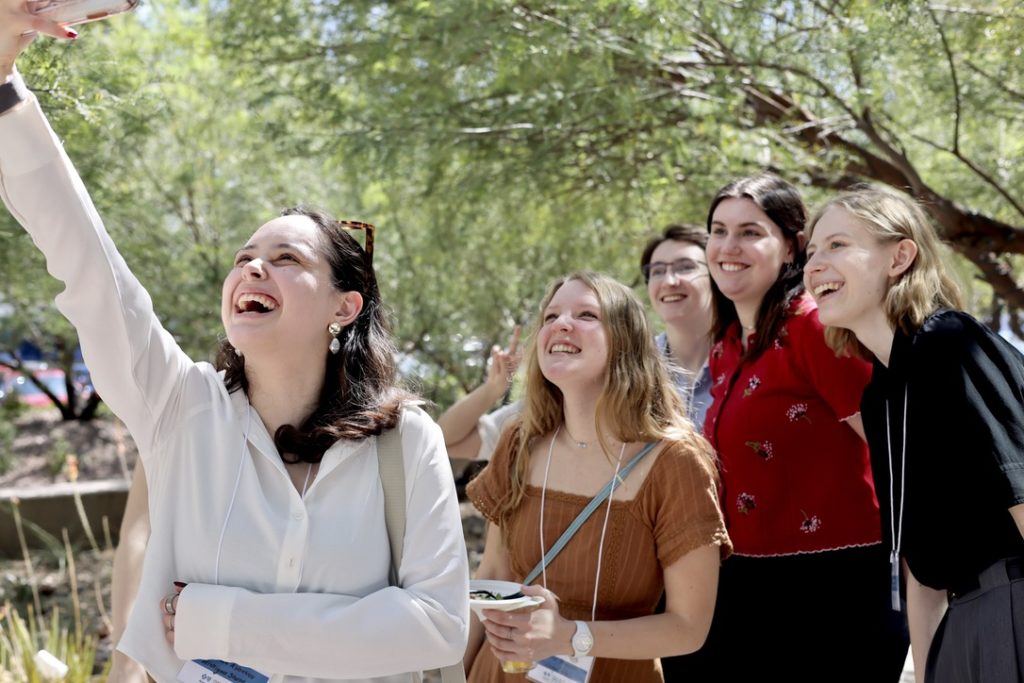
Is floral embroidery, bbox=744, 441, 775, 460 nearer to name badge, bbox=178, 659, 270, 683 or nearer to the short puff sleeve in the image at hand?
the short puff sleeve

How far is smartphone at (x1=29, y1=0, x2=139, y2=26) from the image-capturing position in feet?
5.59

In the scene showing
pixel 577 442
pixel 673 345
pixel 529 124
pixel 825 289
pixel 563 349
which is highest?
pixel 529 124

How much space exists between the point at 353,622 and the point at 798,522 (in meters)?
1.66

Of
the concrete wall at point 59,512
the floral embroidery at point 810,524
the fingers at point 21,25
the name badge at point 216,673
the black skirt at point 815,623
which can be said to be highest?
the fingers at point 21,25

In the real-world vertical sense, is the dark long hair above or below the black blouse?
above

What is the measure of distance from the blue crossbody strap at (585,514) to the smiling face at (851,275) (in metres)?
0.61

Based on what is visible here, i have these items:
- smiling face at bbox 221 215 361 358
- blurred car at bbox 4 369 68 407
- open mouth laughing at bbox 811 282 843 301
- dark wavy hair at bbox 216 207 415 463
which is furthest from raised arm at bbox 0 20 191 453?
blurred car at bbox 4 369 68 407

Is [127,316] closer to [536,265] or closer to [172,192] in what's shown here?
[536,265]

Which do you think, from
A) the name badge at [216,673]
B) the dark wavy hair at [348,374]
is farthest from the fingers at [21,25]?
the name badge at [216,673]

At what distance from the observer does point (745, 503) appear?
3.22 meters

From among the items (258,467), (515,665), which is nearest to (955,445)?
(515,665)

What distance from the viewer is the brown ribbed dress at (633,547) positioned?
2613 millimetres

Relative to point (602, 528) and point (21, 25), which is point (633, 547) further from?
point (21, 25)

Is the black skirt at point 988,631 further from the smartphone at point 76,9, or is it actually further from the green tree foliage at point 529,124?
the green tree foliage at point 529,124
